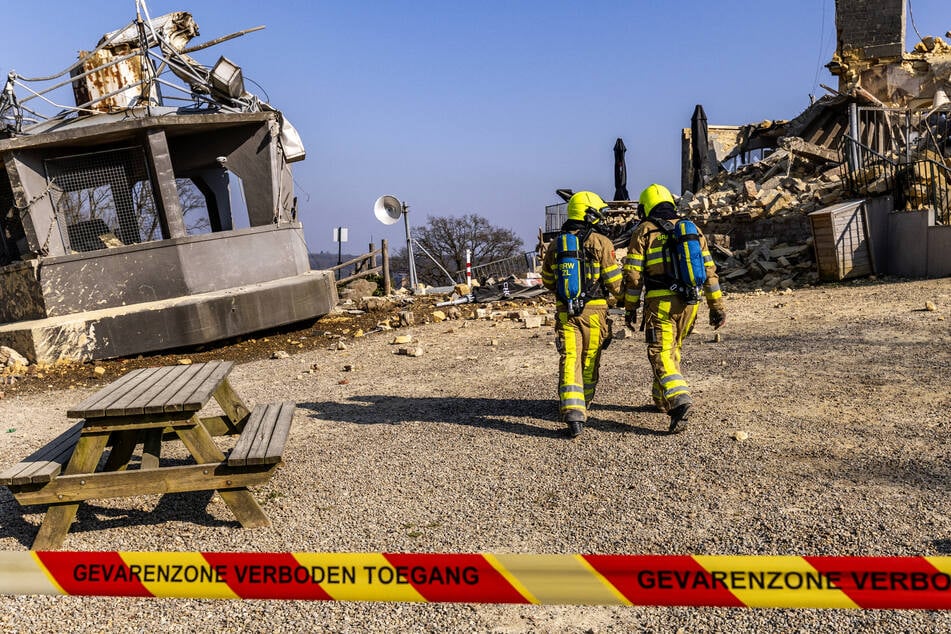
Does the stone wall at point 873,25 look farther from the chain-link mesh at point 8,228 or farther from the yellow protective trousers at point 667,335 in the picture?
the chain-link mesh at point 8,228

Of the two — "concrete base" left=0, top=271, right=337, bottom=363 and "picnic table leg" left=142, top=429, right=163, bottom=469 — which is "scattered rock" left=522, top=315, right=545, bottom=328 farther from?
"picnic table leg" left=142, top=429, right=163, bottom=469

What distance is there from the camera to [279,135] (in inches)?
517

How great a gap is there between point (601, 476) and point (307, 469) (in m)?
2.11

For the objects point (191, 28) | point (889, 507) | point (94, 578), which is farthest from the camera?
point (191, 28)

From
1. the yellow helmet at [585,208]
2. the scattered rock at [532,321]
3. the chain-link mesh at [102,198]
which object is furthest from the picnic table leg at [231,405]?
the chain-link mesh at [102,198]

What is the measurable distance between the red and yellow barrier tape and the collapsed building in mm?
12521

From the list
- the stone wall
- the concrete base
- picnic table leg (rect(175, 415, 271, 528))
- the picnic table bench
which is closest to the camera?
the picnic table bench

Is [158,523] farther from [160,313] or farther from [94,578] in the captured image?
[160,313]

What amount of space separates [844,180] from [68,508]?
1567cm

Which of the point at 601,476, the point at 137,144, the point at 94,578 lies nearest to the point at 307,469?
the point at 601,476

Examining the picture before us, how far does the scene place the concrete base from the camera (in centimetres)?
1041

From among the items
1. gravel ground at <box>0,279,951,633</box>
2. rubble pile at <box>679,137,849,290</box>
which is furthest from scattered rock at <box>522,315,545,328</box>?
rubble pile at <box>679,137,849,290</box>

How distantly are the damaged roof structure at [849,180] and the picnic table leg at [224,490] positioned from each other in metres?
12.1

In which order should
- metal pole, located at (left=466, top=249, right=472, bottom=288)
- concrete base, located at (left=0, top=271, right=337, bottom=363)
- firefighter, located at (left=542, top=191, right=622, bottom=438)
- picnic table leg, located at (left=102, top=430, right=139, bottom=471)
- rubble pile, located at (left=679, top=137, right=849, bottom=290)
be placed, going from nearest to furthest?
1. picnic table leg, located at (left=102, top=430, right=139, bottom=471)
2. firefighter, located at (left=542, top=191, right=622, bottom=438)
3. concrete base, located at (left=0, top=271, right=337, bottom=363)
4. rubble pile, located at (left=679, top=137, right=849, bottom=290)
5. metal pole, located at (left=466, top=249, right=472, bottom=288)
